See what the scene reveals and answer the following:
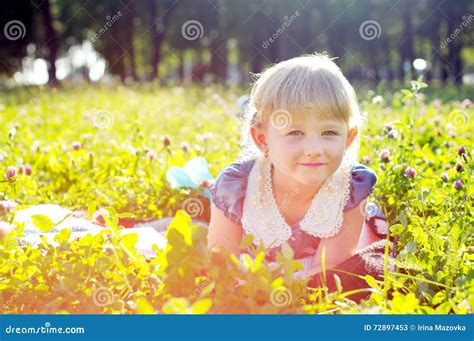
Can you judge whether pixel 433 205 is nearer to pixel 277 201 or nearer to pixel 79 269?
pixel 277 201

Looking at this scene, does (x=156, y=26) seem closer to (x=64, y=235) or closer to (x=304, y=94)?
(x=304, y=94)

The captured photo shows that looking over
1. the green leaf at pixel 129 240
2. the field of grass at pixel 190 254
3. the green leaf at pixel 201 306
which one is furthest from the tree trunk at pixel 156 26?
the green leaf at pixel 201 306

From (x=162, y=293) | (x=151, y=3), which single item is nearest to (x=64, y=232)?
(x=162, y=293)

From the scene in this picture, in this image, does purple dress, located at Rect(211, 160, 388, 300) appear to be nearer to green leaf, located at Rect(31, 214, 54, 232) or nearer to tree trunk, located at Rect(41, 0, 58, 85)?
green leaf, located at Rect(31, 214, 54, 232)

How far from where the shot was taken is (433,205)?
2.98 meters

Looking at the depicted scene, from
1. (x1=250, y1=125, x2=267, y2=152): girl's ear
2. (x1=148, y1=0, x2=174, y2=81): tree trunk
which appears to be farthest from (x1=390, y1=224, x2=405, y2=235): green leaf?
(x1=148, y1=0, x2=174, y2=81): tree trunk

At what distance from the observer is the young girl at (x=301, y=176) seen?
2330 millimetres

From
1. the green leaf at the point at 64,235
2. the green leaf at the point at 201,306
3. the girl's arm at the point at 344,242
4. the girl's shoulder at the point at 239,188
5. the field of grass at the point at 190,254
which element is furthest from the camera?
the girl's shoulder at the point at 239,188

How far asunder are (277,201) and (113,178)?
1443mm

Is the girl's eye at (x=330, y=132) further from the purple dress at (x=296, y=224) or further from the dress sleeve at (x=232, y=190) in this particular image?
the dress sleeve at (x=232, y=190)

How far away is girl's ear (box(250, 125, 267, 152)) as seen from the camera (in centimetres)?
255

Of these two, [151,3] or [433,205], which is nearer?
[433,205]

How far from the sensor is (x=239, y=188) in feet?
8.88

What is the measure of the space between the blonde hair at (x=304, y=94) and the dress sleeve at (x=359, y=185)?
0.83 feet
